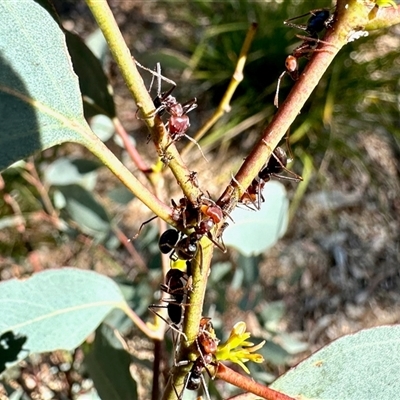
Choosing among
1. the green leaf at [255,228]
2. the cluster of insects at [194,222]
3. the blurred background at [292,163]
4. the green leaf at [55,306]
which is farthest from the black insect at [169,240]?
the blurred background at [292,163]

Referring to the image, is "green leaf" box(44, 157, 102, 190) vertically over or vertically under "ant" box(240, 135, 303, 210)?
under

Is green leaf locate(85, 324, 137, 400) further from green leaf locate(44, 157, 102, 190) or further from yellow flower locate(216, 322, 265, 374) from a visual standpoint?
green leaf locate(44, 157, 102, 190)

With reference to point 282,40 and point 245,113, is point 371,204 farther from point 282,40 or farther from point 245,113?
point 282,40

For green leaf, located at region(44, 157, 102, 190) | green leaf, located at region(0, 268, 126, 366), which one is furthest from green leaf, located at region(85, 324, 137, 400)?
green leaf, located at region(44, 157, 102, 190)

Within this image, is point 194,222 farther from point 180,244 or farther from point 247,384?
point 247,384

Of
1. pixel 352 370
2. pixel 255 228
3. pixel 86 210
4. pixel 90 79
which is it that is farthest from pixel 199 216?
pixel 86 210

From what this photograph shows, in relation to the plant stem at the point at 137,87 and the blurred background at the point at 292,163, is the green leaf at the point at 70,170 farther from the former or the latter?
the plant stem at the point at 137,87
